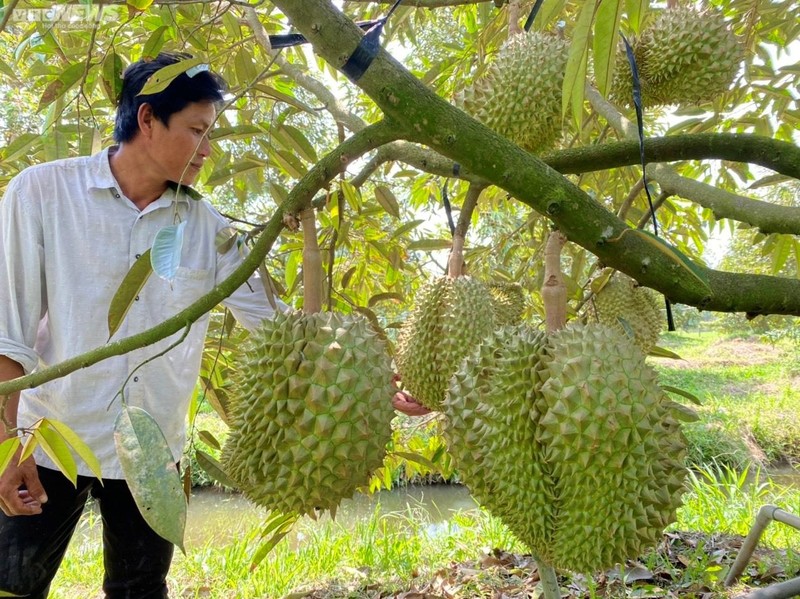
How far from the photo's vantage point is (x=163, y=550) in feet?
5.43

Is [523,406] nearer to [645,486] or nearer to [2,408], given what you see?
[645,486]

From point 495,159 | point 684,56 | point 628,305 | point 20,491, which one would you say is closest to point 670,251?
point 495,159

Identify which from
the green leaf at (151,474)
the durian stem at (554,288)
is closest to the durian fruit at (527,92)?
the durian stem at (554,288)

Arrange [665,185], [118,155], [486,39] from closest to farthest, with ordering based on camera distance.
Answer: [665,185] → [118,155] → [486,39]

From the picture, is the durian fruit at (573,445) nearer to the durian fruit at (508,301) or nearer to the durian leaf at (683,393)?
the durian leaf at (683,393)

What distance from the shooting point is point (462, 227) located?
3.41 ft

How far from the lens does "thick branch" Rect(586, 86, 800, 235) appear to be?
2.90ft

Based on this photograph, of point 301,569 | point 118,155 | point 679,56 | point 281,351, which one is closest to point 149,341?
point 281,351

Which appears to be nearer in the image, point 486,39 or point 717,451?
point 486,39

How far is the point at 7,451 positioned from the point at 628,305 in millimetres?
1274

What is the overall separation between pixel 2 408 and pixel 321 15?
1.55 ft

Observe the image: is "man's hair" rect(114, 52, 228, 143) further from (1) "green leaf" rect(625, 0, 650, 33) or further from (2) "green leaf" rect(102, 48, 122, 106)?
(1) "green leaf" rect(625, 0, 650, 33)

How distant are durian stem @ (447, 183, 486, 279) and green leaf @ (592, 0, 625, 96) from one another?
25cm

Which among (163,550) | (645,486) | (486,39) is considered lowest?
(163,550)
